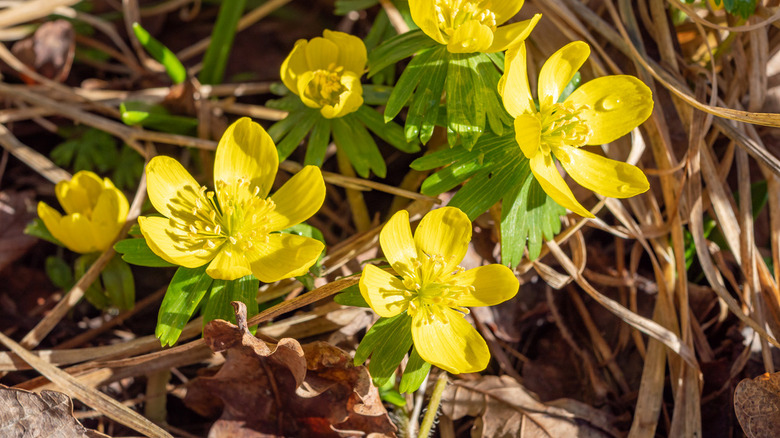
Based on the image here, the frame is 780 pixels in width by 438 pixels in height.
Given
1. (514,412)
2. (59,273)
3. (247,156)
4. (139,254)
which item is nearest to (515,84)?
(247,156)

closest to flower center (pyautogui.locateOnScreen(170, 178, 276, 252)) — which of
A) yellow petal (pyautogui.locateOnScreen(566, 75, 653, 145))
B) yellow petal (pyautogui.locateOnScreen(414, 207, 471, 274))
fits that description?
yellow petal (pyautogui.locateOnScreen(414, 207, 471, 274))

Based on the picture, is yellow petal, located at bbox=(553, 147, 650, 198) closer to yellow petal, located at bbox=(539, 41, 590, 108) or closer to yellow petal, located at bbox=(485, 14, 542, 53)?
yellow petal, located at bbox=(539, 41, 590, 108)

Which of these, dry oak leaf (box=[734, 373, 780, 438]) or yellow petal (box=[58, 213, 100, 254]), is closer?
dry oak leaf (box=[734, 373, 780, 438])

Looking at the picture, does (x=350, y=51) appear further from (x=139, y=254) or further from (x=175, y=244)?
(x=139, y=254)

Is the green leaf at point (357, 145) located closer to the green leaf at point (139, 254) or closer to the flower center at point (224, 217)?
the flower center at point (224, 217)

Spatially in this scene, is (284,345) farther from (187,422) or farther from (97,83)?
(97,83)
